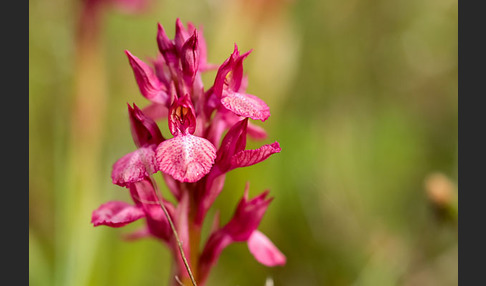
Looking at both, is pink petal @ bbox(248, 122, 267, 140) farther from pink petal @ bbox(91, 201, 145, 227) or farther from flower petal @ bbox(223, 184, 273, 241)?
pink petal @ bbox(91, 201, 145, 227)

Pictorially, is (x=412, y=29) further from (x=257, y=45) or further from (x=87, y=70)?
(x=87, y=70)

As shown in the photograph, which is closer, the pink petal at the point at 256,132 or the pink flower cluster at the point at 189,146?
the pink flower cluster at the point at 189,146

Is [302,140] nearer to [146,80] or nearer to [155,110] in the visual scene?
[155,110]

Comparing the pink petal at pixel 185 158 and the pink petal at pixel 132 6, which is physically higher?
the pink petal at pixel 132 6

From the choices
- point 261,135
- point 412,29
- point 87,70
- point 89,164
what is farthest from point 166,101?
point 412,29

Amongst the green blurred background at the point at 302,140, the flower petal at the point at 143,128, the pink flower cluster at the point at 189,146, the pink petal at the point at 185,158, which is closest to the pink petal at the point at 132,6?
the green blurred background at the point at 302,140

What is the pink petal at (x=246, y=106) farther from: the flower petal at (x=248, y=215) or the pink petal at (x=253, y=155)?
the flower petal at (x=248, y=215)

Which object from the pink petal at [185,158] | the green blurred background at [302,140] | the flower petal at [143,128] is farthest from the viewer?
the green blurred background at [302,140]

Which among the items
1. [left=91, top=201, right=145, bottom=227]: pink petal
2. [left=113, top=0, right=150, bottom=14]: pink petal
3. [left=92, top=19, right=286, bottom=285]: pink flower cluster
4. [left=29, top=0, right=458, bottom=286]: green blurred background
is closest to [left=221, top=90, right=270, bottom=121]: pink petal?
[left=92, top=19, right=286, bottom=285]: pink flower cluster
